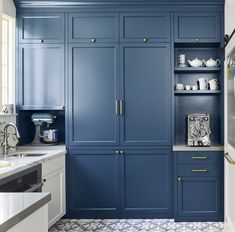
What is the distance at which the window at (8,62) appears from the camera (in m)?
4.08

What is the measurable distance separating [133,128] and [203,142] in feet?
2.55

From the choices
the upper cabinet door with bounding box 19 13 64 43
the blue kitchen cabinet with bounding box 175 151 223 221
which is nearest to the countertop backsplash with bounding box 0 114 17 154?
the upper cabinet door with bounding box 19 13 64 43

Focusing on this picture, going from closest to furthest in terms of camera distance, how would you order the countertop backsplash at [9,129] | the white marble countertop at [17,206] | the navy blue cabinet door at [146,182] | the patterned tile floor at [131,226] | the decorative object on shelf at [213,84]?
the white marble countertop at [17,206] < the countertop backsplash at [9,129] < the patterned tile floor at [131,226] < the navy blue cabinet door at [146,182] < the decorative object on shelf at [213,84]

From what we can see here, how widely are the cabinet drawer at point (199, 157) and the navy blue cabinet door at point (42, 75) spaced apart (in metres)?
1.44

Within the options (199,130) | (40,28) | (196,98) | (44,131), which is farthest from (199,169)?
(40,28)

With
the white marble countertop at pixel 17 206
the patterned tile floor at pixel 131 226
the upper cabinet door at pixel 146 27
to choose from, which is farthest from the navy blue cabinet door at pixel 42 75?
the white marble countertop at pixel 17 206

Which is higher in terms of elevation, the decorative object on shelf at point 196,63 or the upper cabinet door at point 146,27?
the upper cabinet door at point 146,27

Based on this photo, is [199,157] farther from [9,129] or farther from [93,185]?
[9,129]

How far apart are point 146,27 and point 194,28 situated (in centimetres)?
53

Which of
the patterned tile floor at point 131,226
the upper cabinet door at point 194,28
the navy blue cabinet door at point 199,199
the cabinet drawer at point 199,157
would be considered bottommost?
the patterned tile floor at point 131,226

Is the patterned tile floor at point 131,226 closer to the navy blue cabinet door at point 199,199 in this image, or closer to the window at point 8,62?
the navy blue cabinet door at point 199,199

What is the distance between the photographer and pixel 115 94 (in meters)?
4.06

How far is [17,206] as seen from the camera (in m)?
1.35

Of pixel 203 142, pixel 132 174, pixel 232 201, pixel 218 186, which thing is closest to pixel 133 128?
pixel 132 174
